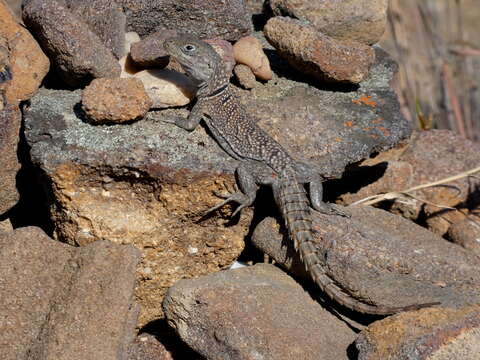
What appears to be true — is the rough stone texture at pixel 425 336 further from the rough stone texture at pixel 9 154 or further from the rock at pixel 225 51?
the rough stone texture at pixel 9 154

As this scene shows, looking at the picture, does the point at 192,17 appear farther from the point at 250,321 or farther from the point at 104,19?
the point at 250,321

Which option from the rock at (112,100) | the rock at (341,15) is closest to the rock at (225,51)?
the rock at (341,15)

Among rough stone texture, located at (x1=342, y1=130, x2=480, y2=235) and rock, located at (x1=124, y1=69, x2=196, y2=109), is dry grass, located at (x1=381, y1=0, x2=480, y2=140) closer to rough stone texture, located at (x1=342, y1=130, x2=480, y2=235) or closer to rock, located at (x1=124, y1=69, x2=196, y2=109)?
rough stone texture, located at (x1=342, y1=130, x2=480, y2=235)

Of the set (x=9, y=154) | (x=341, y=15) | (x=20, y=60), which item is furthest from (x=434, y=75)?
(x=9, y=154)

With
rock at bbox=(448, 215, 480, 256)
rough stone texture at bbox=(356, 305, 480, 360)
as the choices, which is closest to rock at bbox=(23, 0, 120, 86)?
rough stone texture at bbox=(356, 305, 480, 360)

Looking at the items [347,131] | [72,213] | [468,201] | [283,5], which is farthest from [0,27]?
[468,201]
